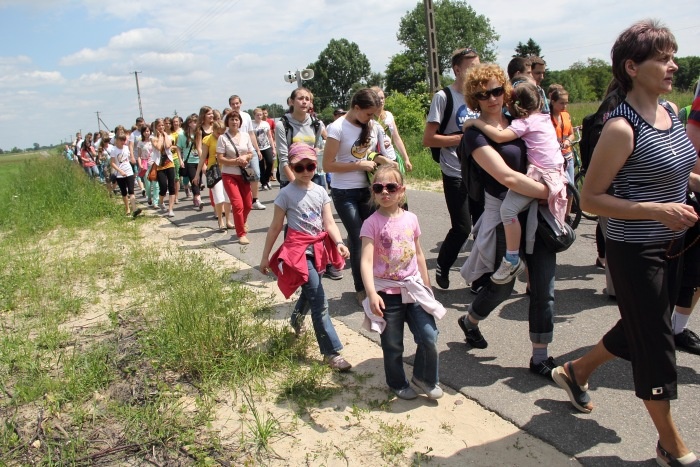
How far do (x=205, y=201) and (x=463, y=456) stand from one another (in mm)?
11082

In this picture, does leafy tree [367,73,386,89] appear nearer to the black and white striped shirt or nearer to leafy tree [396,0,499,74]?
leafy tree [396,0,499,74]

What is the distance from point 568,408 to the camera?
3217 millimetres

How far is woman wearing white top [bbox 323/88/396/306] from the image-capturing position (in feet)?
15.5

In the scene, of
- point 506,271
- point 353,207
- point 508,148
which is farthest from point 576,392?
point 353,207

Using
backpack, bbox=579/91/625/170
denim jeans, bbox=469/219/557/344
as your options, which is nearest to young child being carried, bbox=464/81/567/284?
denim jeans, bbox=469/219/557/344

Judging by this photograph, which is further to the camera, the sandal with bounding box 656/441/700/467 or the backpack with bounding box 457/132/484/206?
the backpack with bounding box 457/132/484/206

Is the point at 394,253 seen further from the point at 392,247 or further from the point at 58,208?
the point at 58,208

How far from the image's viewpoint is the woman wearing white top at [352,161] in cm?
471

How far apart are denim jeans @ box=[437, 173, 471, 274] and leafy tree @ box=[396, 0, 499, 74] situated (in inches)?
3133

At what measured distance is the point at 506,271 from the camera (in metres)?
3.56

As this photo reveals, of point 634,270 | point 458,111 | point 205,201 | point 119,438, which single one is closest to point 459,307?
point 458,111

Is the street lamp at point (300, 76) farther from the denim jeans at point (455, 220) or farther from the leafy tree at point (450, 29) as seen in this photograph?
the leafy tree at point (450, 29)

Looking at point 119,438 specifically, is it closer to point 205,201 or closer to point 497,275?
point 497,275

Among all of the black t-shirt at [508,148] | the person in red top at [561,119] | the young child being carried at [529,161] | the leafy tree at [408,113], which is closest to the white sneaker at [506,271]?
the young child being carried at [529,161]
